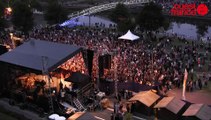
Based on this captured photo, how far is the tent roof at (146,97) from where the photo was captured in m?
22.0

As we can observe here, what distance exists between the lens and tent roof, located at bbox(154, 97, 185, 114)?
21.0m

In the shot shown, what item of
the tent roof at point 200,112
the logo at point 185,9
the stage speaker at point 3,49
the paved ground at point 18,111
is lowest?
the paved ground at point 18,111

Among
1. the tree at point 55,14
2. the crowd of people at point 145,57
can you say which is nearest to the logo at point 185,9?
the crowd of people at point 145,57

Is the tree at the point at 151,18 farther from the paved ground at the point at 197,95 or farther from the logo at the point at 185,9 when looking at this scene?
the paved ground at the point at 197,95

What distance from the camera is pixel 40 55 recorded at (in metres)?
24.0

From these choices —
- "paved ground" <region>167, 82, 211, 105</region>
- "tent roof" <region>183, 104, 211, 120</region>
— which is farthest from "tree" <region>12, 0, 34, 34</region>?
"tent roof" <region>183, 104, 211, 120</region>

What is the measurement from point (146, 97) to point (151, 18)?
21.2 metres

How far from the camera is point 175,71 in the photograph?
26.8 metres

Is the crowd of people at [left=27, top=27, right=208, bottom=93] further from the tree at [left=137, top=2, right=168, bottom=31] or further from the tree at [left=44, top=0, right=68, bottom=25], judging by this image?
the tree at [left=44, top=0, right=68, bottom=25]

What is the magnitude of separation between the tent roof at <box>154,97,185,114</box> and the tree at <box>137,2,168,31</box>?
21231 mm

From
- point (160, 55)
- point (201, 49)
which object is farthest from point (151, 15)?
point (160, 55)

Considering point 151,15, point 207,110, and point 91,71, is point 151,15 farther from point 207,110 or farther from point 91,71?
point 207,110

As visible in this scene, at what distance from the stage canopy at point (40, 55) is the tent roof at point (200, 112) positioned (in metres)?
9.13

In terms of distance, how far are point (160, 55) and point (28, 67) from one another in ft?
44.4
